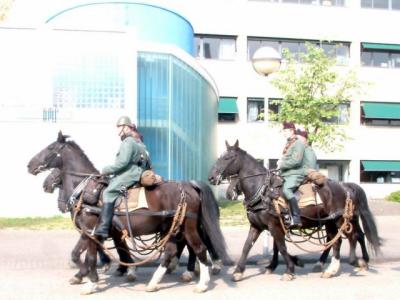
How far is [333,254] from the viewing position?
9.57 meters

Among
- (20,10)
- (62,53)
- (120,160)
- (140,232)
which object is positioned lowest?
(140,232)

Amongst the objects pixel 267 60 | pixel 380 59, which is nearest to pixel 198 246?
pixel 267 60

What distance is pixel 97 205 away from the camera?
8242 mm

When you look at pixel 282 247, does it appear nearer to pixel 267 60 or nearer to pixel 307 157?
pixel 307 157

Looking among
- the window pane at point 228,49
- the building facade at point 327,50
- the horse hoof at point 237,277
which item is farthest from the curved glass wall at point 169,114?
the window pane at point 228,49

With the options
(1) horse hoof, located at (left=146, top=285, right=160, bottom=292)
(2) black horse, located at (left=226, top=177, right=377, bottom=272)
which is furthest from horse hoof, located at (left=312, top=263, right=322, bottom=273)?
(1) horse hoof, located at (left=146, top=285, right=160, bottom=292)

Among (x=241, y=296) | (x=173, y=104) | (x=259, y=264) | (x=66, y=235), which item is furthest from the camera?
(x=173, y=104)

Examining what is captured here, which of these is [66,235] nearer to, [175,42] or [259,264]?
[259,264]

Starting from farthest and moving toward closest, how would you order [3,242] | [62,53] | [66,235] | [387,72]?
[387,72] → [62,53] → [66,235] → [3,242]

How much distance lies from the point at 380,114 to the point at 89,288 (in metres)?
31.0

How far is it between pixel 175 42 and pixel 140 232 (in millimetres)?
16482

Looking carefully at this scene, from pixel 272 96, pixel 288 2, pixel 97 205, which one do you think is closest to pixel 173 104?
pixel 97 205

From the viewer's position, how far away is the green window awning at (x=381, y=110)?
116ft

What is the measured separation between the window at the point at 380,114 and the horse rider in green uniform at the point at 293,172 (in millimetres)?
27731
